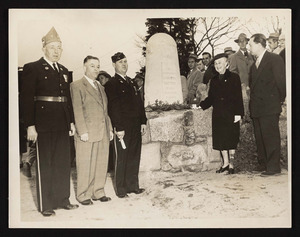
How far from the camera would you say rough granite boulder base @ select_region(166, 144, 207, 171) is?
3.95m

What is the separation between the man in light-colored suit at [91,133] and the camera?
3.85 metres

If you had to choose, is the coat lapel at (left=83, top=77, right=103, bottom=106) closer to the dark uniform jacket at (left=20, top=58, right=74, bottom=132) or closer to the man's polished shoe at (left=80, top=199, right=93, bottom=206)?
the dark uniform jacket at (left=20, top=58, right=74, bottom=132)

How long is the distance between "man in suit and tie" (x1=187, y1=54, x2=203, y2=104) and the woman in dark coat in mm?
118

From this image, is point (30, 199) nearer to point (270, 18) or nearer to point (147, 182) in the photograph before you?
→ point (147, 182)

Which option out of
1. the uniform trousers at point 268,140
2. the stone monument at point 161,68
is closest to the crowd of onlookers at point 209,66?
the stone monument at point 161,68

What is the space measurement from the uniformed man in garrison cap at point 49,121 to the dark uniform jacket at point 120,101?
13.8 inches

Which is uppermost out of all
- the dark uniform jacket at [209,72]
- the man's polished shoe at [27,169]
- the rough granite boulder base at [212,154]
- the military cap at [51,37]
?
the military cap at [51,37]

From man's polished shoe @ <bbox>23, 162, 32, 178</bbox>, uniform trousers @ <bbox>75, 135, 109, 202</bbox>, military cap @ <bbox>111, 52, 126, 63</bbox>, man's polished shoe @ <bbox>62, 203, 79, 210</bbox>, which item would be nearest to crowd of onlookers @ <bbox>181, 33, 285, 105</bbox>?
military cap @ <bbox>111, 52, 126, 63</bbox>

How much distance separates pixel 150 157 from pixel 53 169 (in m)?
0.84

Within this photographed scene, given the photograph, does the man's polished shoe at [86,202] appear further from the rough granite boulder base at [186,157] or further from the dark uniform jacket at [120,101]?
the rough granite boulder base at [186,157]

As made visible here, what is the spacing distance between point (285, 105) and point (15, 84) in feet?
7.73

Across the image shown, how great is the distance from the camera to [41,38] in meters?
3.85
